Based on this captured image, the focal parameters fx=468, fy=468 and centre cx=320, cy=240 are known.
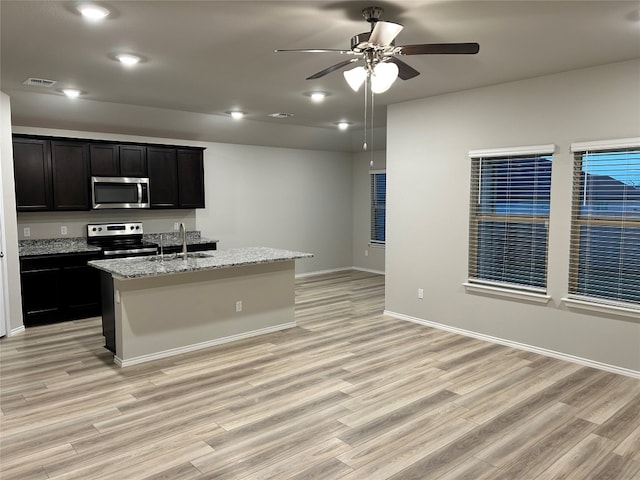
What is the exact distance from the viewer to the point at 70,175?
19.3 ft

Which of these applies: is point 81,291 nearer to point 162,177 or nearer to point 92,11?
point 162,177

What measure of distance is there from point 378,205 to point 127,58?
6119 mm

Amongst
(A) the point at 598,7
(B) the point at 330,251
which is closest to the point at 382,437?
(A) the point at 598,7

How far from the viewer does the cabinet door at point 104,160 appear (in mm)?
6027

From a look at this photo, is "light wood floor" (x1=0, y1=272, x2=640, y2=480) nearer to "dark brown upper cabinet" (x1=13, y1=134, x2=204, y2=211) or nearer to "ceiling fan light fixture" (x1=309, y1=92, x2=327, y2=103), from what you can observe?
"dark brown upper cabinet" (x1=13, y1=134, x2=204, y2=211)

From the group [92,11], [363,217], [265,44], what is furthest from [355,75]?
[363,217]

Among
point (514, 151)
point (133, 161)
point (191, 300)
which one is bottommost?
point (191, 300)

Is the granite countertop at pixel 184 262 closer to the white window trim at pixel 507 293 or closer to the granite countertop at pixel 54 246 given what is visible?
the granite countertop at pixel 54 246

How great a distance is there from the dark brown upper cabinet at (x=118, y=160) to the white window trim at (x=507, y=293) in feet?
14.9

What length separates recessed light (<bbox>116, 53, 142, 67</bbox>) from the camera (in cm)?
364

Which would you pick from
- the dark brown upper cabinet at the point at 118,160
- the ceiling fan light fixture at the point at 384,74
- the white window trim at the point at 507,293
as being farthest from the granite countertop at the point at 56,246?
the ceiling fan light fixture at the point at 384,74

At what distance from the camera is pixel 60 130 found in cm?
606

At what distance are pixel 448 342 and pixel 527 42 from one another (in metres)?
2.91

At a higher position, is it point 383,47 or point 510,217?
point 383,47
